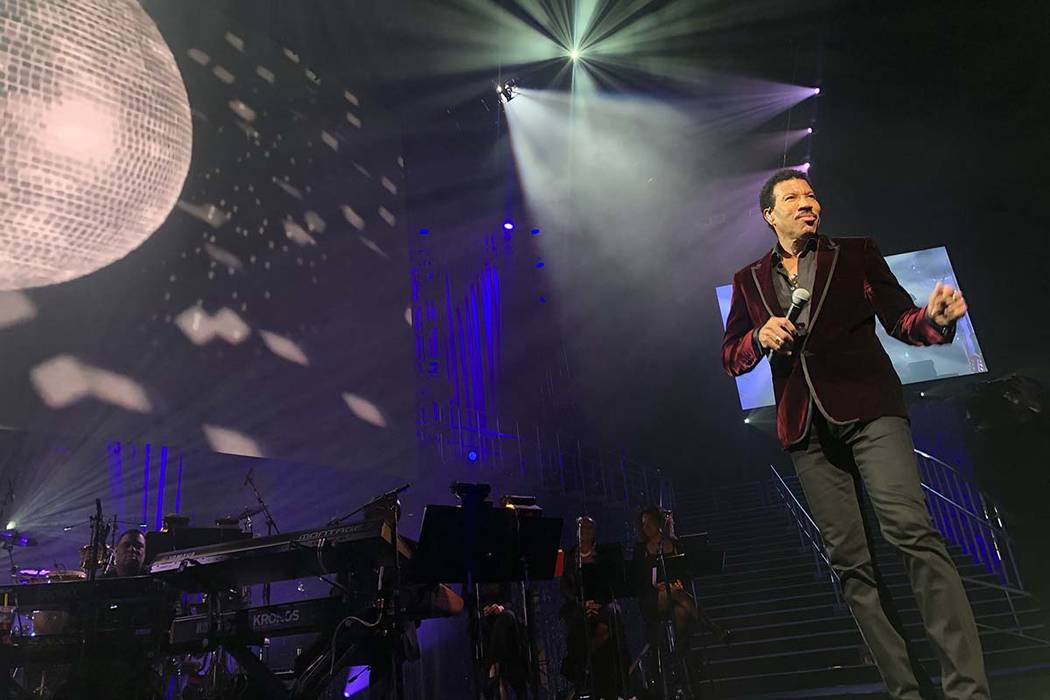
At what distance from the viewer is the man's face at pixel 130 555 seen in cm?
445

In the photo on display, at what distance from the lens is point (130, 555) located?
4492 millimetres

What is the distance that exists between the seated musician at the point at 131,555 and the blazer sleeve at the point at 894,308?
4.57 meters

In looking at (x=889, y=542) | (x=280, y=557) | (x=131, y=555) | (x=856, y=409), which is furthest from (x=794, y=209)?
(x=131, y=555)

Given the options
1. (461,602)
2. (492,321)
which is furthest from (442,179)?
(461,602)

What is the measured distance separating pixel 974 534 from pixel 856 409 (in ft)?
21.8

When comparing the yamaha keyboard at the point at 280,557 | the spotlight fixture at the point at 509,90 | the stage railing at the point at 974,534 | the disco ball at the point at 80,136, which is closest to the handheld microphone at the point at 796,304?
the yamaha keyboard at the point at 280,557

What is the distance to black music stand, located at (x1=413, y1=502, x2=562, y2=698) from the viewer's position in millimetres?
2809

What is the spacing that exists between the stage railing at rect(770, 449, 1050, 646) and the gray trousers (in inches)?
116

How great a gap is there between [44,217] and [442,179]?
5.90m

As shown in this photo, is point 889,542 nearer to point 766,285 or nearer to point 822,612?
point 766,285

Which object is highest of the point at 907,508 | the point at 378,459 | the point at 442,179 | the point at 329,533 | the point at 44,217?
the point at 442,179

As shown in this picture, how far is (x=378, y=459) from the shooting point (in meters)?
5.80

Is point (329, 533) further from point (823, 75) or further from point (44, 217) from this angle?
point (823, 75)

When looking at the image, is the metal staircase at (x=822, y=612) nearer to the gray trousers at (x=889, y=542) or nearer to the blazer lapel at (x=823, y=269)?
the gray trousers at (x=889, y=542)
